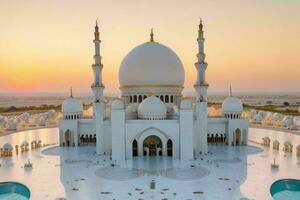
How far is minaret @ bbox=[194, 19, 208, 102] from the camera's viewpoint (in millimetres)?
21781

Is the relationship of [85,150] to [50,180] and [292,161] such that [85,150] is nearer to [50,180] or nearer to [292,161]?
[50,180]

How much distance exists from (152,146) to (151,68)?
682 cm

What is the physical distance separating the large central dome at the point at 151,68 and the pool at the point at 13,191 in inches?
477

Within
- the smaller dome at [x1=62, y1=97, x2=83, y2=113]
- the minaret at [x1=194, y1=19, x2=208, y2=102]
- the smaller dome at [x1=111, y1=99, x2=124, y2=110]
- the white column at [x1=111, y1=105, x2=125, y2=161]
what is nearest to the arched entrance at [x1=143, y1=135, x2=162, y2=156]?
the white column at [x1=111, y1=105, x2=125, y2=161]

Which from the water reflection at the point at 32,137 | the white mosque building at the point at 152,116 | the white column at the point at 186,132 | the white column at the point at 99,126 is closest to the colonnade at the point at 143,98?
the white mosque building at the point at 152,116

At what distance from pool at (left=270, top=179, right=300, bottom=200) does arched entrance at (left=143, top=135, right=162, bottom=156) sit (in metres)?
8.14

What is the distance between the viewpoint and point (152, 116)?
20594 mm

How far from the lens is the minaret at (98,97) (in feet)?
70.3

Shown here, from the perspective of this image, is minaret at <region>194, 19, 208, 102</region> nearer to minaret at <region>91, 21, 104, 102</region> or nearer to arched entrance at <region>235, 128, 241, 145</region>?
arched entrance at <region>235, 128, 241, 145</region>

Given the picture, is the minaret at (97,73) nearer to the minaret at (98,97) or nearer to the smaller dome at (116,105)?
the minaret at (98,97)

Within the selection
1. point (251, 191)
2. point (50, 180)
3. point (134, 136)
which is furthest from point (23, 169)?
point (251, 191)

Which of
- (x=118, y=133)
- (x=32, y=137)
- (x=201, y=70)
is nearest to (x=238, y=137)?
(x=201, y=70)

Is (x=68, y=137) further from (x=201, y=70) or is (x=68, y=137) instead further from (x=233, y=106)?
(x=233, y=106)

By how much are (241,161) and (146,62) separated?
1097 cm
